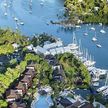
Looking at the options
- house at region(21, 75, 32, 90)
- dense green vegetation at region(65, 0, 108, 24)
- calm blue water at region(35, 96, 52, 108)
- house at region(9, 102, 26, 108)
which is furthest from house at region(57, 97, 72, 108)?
dense green vegetation at region(65, 0, 108, 24)

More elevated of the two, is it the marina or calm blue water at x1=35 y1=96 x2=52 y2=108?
the marina

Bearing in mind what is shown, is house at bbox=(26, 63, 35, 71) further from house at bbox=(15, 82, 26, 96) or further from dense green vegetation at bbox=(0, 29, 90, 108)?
house at bbox=(15, 82, 26, 96)

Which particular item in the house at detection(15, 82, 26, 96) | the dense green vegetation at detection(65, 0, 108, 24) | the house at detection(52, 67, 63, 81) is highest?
the dense green vegetation at detection(65, 0, 108, 24)

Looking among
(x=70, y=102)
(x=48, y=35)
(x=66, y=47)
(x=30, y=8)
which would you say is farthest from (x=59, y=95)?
(x=30, y=8)

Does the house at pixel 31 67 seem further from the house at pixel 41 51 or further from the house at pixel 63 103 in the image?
the house at pixel 63 103

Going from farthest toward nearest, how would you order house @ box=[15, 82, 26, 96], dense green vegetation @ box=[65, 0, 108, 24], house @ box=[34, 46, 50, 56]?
dense green vegetation @ box=[65, 0, 108, 24], house @ box=[34, 46, 50, 56], house @ box=[15, 82, 26, 96]

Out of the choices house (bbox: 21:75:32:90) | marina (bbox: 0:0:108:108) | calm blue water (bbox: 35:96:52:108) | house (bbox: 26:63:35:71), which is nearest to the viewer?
calm blue water (bbox: 35:96:52:108)

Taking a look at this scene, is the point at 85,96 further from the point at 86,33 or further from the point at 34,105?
the point at 86,33
